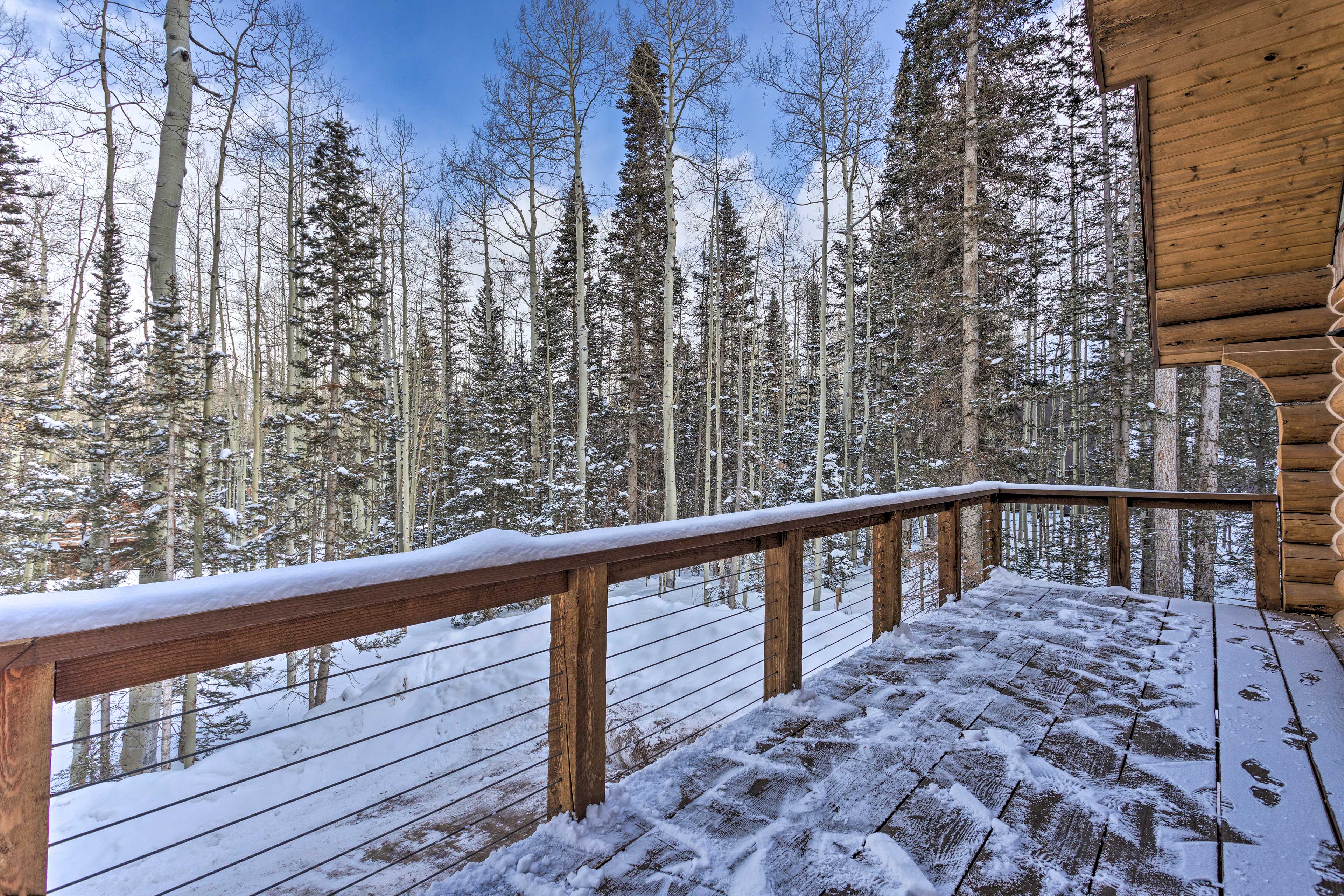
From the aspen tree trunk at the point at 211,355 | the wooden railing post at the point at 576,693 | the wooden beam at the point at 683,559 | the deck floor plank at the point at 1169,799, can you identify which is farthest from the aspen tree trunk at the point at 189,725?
the deck floor plank at the point at 1169,799

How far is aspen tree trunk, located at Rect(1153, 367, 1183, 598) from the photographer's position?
760cm

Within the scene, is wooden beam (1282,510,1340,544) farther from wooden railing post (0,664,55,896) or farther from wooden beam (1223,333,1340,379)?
wooden railing post (0,664,55,896)

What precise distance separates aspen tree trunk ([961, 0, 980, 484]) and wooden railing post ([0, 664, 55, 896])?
8262 millimetres

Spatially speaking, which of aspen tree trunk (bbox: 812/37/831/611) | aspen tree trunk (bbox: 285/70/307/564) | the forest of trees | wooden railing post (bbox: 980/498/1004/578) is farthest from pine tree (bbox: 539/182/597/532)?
wooden railing post (bbox: 980/498/1004/578)

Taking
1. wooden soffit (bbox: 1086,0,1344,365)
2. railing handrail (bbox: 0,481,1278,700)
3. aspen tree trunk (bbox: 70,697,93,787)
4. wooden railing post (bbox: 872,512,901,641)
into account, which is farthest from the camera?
aspen tree trunk (bbox: 70,697,93,787)

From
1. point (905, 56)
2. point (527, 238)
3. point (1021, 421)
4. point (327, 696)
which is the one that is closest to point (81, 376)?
point (327, 696)

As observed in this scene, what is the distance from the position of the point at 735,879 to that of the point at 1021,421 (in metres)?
13.7

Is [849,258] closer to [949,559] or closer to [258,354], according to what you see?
[949,559]

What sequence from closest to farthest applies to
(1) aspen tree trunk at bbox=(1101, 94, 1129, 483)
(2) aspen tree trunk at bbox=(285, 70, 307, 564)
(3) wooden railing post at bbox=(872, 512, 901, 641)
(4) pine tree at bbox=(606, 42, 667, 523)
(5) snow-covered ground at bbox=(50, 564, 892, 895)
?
1. (5) snow-covered ground at bbox=(50, 564, 892, 895)
2. (3) wooden railing post at bbox=(872, 512, 901, 641)
3. (1) aspen tree trunk at bbox=(1101, 94, 1129, 483)
4. (4) pine tree at bbox=(606, 42, 667, 523)
5. (2) aspen tree trunk at bbox=(285, 70, 307, 564)

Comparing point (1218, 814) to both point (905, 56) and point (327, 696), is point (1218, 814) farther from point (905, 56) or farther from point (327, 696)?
point (327, 696)

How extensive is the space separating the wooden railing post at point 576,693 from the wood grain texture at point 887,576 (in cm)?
211

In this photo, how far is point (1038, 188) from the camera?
27.5 feet

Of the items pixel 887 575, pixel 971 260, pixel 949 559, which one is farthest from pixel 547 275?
pixel 887 575

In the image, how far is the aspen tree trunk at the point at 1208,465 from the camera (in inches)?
324
